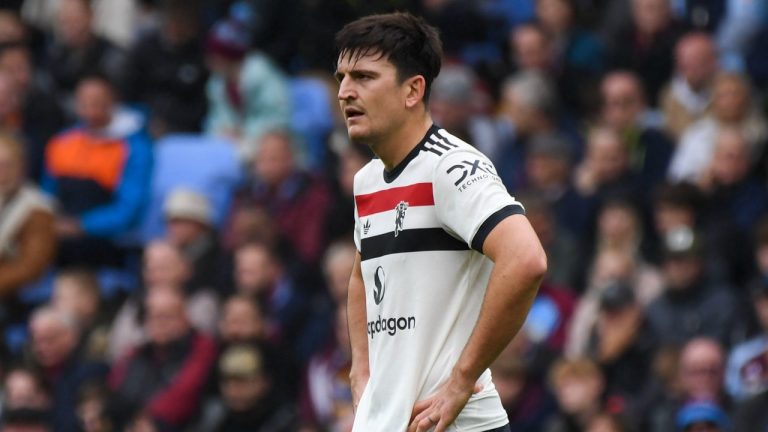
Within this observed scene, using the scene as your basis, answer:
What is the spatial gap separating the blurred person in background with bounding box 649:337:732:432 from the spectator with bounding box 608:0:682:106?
3.52 metres

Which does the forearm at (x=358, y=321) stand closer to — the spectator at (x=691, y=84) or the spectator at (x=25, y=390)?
the spectator at (x=25, y=390)

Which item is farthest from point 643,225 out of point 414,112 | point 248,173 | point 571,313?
point 414,112

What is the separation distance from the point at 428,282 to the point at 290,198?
708 centimetres

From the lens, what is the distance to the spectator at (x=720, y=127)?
11023 millimetres

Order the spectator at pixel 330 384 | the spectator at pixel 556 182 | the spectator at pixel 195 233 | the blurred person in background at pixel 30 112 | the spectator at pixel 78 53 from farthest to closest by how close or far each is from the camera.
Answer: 1. the spectator at pixel 78 53
2. the blurred person in background at pixel 30 112
3. the spectator at pixel 195 233
4. the spectator at pixel 556 182
5. the spectator at pixel 330 384

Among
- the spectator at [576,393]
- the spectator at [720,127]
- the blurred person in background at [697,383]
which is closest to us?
the blurred person in background at [697,383]

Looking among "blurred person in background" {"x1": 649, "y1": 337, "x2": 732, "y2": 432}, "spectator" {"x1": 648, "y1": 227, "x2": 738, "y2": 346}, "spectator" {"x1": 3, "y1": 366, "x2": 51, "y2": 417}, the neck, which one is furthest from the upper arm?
"spectator" {"x1": 3, "y1": 366, "x2": 51, "y2": 417}

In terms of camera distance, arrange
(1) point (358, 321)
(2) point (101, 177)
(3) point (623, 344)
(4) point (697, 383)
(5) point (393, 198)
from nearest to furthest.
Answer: (5) point (393, 198), (1) point (358, 321), (4) point (697, 383), (3) point (623, 344), (2) point (101, 177)

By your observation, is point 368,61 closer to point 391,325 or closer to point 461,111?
point 391,325

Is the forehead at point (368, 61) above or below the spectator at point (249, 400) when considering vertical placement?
above

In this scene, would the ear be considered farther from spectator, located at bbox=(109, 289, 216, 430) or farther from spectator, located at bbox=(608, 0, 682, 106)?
spectator, located at bbox=(608, 0, 682, 106)

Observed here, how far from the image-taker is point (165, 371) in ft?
37.2

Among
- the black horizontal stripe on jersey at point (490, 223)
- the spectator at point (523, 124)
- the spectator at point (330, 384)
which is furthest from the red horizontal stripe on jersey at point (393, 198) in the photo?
the spectator at point (523, 124)

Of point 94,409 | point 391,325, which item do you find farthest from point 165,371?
point 391,325
